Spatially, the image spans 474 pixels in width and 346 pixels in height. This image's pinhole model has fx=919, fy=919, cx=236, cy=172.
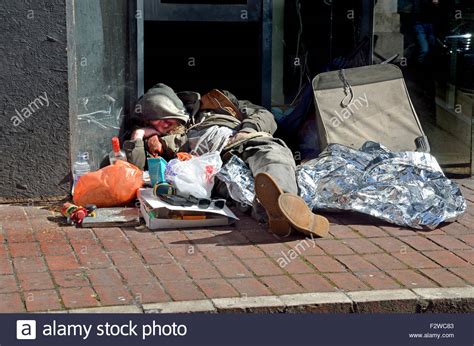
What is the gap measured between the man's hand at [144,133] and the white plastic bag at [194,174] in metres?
0.53

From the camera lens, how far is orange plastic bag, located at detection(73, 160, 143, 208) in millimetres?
6117

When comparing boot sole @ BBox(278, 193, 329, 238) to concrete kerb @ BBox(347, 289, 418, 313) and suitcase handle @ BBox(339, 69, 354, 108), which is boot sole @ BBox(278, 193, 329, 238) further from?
suitcase handle @ BBox(339, 69, 354, 108)

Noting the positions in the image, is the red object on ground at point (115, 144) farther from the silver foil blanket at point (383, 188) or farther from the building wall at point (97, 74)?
the silver foil blanket at point (383, 188)

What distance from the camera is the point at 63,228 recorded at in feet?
18.9

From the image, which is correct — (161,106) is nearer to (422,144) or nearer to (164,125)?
(164,125)

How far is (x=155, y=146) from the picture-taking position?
6.58 meters

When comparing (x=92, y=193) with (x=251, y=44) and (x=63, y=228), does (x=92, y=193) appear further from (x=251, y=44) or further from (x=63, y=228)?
(x=251, y=44)

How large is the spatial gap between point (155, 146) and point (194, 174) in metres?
0.62

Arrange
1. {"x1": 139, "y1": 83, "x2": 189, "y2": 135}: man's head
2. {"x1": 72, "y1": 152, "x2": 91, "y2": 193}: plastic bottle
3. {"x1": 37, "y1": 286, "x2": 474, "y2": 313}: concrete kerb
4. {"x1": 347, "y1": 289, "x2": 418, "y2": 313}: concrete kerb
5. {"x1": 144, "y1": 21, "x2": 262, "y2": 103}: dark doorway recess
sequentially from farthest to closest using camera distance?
1. {"x1": 144, "y1": 21, "x2": 262, "y2": 103}: dark doorway recess
2. {"x1": 139, "y1": 83, "x2": 189, "y2": 135}: man's head
3. {"x1": 72, "y1": 152, "x2": 91, "y2": 193}: plastic bottle
4. {"x1": 347, "y1": 289, "x2": 418, "y2": 313}: concrete kerb
5. {"x1": 37, "y1": 286, "x2": 474, "y2": 313}: concrete kerb

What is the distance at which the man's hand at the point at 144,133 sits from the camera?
664 centimetres

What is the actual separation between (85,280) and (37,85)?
190 cm

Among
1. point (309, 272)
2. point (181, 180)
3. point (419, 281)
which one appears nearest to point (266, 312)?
point (309, 272)

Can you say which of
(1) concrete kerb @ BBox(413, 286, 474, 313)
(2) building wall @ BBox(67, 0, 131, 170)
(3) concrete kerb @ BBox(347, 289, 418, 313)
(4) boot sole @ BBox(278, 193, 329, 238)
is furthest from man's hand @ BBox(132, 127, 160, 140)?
(1) concrete kerb @ BBox(413, 286, 474, 313)

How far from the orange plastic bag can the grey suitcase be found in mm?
1480
